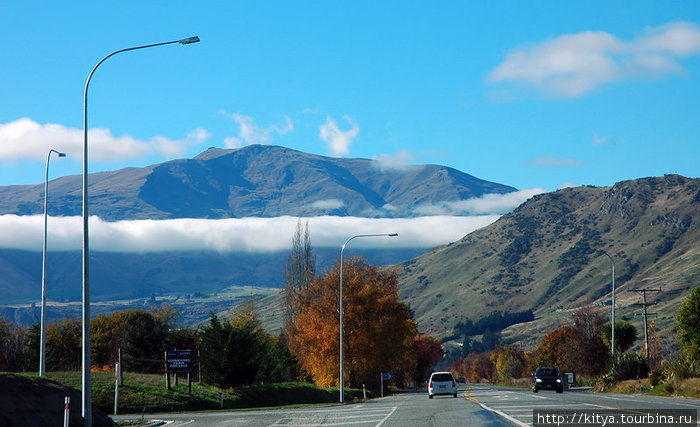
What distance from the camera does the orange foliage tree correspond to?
73.4m

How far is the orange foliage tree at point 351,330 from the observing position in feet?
241

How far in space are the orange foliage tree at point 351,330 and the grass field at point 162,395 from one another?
1369 centimetres

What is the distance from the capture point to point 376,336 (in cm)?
7469

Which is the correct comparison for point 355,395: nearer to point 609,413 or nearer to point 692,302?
point 692,302

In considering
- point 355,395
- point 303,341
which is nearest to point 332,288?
point 303,341

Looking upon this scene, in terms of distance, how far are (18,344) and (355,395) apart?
3779 cm

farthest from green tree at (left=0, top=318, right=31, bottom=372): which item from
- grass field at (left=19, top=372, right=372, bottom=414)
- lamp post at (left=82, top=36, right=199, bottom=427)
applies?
lamp post at (left=82, top=36, right=199, bottom=427)

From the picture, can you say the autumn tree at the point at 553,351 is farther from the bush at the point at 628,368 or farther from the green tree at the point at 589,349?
the bush at the point at 628,368

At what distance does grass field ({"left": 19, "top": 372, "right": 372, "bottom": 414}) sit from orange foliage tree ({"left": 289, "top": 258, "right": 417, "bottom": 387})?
13.7 m

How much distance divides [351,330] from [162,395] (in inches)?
1291

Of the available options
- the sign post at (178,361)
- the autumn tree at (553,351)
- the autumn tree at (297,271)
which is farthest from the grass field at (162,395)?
the autumn tree at (553,351)

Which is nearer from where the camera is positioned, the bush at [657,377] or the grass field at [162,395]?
the grass field at [162,395]

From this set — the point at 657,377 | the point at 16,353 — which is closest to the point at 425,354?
the point at 16,353

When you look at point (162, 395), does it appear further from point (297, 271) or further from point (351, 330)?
point (297, 271)
